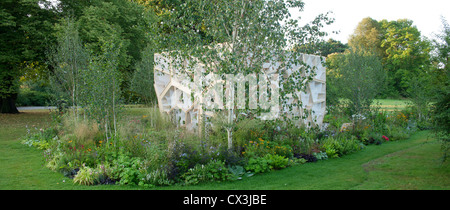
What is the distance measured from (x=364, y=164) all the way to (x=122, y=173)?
5514mm

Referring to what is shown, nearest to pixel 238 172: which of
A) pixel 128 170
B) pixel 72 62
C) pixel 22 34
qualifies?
pixel 128 170

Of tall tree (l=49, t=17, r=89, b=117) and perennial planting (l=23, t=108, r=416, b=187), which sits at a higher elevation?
tall tree (l=49, t=17, r=89, b=117)

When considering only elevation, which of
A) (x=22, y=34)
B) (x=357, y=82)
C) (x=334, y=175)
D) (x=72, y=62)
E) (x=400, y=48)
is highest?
(x=400, y=48)

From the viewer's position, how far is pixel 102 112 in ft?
25.5

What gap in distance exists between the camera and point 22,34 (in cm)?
1720

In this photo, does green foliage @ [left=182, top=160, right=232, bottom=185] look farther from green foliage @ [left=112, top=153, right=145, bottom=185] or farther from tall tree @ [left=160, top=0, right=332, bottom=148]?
tall tree @ [left=160, top=0, right=332, bottom=148]

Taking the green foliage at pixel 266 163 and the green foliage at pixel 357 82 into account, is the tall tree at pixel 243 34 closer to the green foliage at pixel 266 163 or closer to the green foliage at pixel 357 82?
the green foliage at pixel 266 163

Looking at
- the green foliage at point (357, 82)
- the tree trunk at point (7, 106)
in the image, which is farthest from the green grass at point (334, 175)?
the tree trunk at point (7, 106)

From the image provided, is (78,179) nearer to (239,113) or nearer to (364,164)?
(239,113)

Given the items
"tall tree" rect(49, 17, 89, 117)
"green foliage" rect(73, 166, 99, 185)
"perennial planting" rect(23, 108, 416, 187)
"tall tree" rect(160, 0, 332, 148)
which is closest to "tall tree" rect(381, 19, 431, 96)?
"perennial planting" rect(23, 108, 416, 187)

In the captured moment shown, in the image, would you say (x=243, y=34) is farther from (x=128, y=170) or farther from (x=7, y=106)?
(x=7, y=106)

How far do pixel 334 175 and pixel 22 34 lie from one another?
725 inches

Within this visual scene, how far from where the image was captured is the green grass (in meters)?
5.51

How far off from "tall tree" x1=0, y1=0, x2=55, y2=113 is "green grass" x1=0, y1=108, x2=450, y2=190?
9.74m
